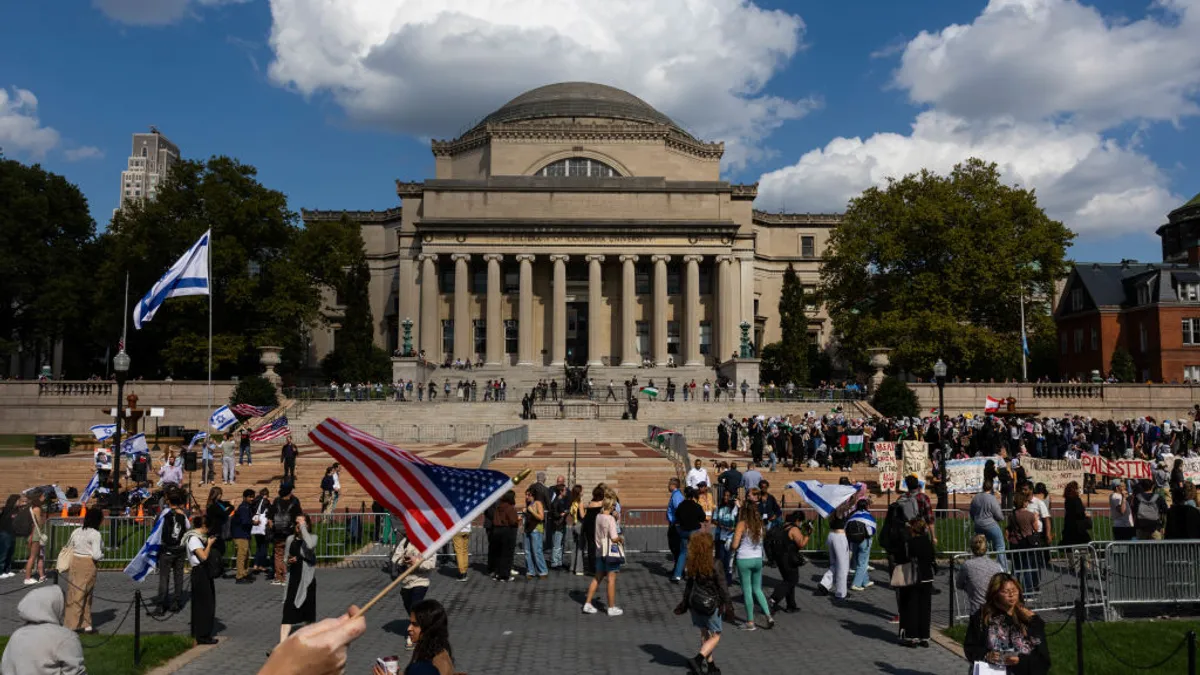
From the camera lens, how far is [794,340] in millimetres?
63125

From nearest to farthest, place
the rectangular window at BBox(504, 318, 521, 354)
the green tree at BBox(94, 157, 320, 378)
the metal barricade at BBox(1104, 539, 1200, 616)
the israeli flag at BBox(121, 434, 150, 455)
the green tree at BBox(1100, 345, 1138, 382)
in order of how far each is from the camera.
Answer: the metal barricade at BBox(1104, 539, 1200, 616) → the israeli flag at BBox(121, 434, 150, 455) → the green tree at BBox(94, 157, 320, 378) → the green tree at BBox(1100, 345, 1138, 382) → the rectangular window at BBox(504, 318, 521, 354)

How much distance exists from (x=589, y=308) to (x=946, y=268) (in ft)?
79.0

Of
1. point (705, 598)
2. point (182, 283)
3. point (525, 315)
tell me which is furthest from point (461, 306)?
point (705, 598)

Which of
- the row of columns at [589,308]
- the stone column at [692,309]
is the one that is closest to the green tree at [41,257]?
the row of columns at [589,308]

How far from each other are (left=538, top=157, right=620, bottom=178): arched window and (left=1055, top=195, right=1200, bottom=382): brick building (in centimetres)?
3591

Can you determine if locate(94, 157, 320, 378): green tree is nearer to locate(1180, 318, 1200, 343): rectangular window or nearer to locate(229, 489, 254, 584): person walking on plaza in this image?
locate(229, 489, 254, 584): person walking on plaza

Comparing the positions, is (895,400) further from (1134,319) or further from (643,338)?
(1134,319)

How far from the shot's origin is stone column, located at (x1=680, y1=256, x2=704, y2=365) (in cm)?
6494

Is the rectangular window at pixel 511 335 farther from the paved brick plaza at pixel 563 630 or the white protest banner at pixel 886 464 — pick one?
the paved brick plaza at pixel 563 630

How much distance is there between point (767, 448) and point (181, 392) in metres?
34.1

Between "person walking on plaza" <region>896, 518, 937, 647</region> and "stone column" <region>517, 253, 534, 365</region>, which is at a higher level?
"stone column" <region>517, 253, 534, 365</region>

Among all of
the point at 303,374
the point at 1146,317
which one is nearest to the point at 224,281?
the point at 303,374

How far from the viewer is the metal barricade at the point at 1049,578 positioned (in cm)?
1286

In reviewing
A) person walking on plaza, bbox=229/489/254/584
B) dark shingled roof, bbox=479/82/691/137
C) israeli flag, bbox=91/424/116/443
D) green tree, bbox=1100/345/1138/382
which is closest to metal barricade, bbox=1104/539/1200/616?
person walking on plaza, bbox=229/489/254/584
